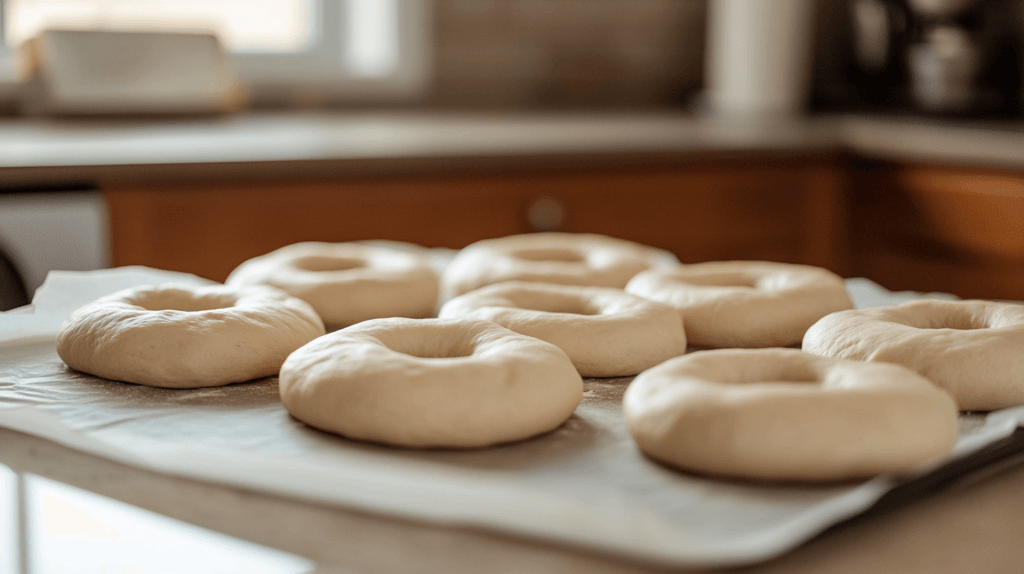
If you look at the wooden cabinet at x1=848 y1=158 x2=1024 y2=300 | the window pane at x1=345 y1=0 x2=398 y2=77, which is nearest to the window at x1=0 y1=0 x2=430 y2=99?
the window pane at x1=345 y1=0 x2=398 y2=77

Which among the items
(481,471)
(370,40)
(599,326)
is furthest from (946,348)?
(370,40)

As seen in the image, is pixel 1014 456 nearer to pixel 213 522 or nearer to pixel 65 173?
pixel 213 522

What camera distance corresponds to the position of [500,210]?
1789 millimetres

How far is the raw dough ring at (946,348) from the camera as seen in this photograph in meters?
0.71

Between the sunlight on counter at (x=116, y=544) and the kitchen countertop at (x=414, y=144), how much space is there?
105 cm

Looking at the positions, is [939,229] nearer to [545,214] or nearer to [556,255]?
[545,214]

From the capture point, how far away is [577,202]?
1.84 m

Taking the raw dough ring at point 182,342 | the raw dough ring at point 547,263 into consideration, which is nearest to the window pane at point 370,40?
the raw dough ring at point 547,263

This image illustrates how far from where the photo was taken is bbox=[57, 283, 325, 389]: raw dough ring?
0.75 meters

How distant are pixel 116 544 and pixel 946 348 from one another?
60cm

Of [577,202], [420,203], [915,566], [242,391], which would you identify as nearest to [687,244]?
[577,202]

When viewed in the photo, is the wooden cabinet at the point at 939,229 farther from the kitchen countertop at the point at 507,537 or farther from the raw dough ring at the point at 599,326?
the kitchen countertop at the point at 507,537

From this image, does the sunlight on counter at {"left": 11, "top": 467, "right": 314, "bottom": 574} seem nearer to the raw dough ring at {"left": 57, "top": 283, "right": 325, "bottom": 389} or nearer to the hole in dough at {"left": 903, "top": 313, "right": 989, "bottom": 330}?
the raw dough ring at {"left": 57, "top": 283, "right": 325, "bottom": 389}

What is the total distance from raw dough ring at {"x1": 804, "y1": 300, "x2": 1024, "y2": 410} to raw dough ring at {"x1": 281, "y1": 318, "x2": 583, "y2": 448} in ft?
0.78
